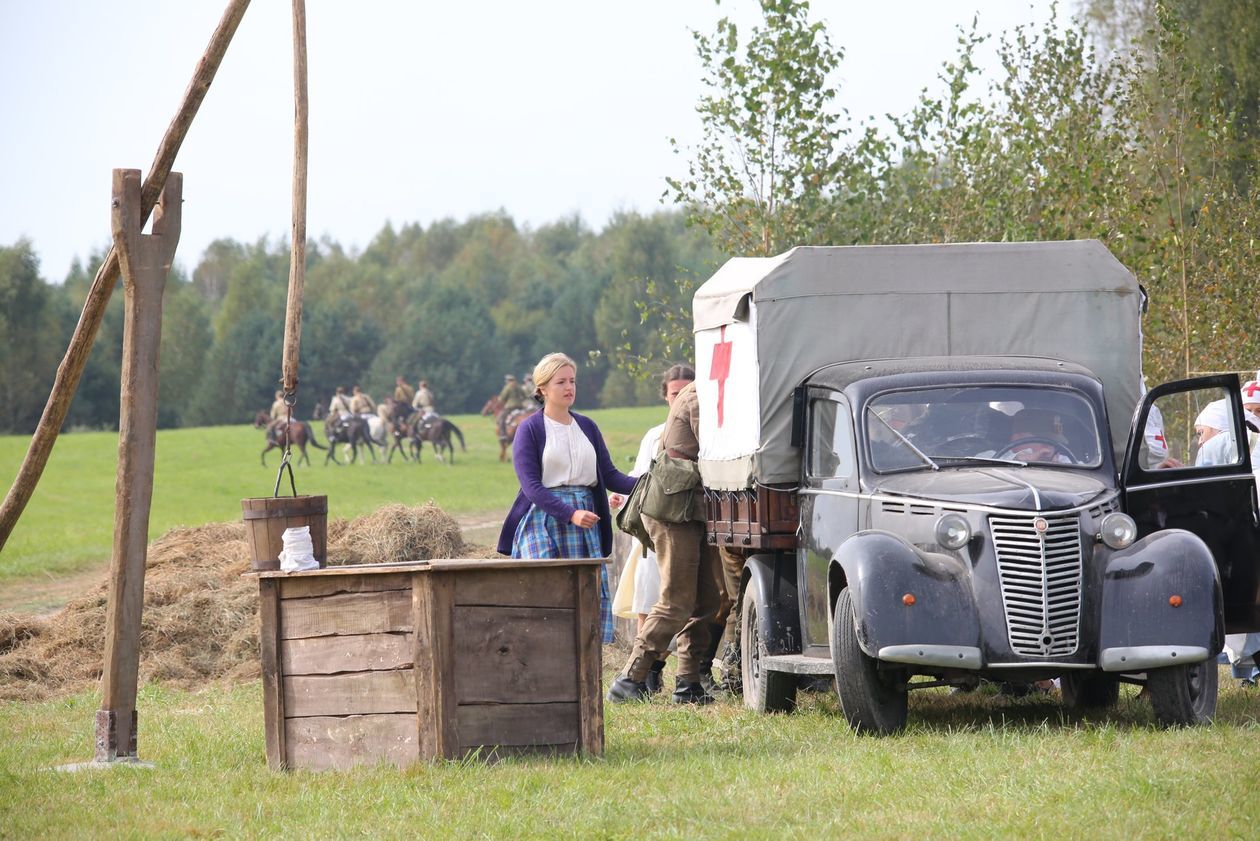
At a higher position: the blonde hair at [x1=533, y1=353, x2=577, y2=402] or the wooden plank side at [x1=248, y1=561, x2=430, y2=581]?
the blonde hair at [x1=533, y1=353, x2=577, y2=402]

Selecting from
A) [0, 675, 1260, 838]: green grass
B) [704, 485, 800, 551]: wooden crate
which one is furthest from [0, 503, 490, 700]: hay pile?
[704, 485, 800, 551]: wooden crate

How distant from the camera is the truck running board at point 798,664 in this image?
825cm

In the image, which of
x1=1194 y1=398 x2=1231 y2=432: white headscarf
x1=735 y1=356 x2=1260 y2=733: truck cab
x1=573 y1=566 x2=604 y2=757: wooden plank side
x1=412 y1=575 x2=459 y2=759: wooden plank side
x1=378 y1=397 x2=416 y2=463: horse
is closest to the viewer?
x1=412 y1=575 x2=459 y2=759: wooden plank side

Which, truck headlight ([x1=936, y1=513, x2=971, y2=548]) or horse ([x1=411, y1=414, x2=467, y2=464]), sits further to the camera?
horse ([x1=411, y1=414, x2=467, y2=464])

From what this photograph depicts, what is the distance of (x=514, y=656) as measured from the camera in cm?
733

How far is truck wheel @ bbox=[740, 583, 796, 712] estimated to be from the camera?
9.20 metres

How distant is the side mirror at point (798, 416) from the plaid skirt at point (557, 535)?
125 centimetres

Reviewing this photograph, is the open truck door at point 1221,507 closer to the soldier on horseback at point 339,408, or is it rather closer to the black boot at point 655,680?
the black boot at point 655,680

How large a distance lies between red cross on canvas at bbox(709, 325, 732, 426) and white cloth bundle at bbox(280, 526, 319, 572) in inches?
123

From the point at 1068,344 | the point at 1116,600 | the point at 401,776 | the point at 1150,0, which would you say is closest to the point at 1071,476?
the point at 1116,600

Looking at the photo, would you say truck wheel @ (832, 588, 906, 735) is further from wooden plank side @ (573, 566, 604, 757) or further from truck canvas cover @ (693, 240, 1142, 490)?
truck canvas cover @ (693, 240, 1142, 490)

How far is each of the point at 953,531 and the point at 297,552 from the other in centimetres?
313

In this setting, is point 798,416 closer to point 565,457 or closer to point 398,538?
point 565,457

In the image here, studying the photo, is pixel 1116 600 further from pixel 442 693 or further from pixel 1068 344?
pixel 442 693
